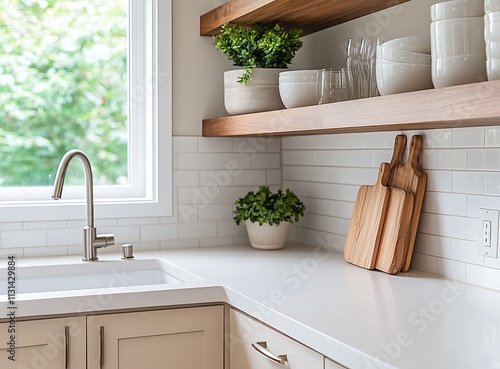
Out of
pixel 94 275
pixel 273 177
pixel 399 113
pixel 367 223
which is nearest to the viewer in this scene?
pixel 399 113

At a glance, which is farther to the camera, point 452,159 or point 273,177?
point 273,177

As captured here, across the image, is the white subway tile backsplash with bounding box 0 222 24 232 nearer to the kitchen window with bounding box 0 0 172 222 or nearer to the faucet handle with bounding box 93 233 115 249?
the kitchen window with bounding box 0 0 172 222

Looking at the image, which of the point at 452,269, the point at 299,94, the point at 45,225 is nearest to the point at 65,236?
the point at 45,225

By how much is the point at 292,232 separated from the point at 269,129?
769 millimetres

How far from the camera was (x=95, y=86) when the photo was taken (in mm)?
2820

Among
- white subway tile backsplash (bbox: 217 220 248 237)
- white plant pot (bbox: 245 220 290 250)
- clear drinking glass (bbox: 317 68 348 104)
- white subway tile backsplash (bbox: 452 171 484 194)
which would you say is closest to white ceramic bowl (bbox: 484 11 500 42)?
white subway tile backsplash (bbox: 452 171 484 194)

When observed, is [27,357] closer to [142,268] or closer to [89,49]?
[142,268]

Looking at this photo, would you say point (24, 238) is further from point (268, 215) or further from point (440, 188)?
point (440, 188)

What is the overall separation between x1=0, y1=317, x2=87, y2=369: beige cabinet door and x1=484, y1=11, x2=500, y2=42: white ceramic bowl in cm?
129

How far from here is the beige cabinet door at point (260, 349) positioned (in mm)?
1620

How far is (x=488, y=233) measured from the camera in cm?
194

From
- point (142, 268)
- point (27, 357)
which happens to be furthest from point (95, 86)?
point (27, 357)

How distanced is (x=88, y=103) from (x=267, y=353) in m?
1.48

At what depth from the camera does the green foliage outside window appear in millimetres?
2697
